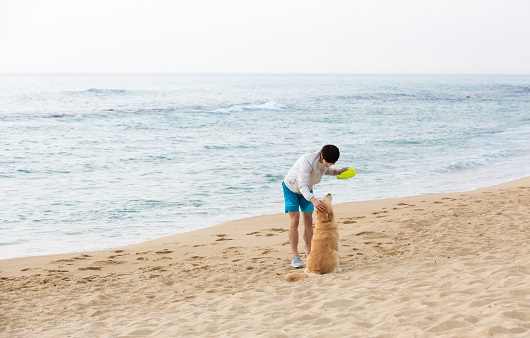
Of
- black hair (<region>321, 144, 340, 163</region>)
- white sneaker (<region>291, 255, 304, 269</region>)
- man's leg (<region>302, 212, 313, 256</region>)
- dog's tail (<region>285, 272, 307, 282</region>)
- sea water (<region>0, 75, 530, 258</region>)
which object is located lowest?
sea water (<region>0, 75, 530, 258</region>)

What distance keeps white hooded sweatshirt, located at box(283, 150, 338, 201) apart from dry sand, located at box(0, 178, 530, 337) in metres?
0.94

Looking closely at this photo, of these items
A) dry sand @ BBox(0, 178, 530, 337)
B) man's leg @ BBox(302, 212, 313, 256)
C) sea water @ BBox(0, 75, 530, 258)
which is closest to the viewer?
dry sand @ BBox(0, 178, 530, 337)

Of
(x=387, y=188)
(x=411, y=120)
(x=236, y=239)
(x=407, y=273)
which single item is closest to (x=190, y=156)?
(x=387, y=188)

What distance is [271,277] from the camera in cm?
626

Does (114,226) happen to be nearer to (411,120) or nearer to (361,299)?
(361,299)

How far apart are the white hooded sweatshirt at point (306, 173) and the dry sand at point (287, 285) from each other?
94 centimetres

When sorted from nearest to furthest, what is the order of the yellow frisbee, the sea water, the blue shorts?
the yellow frisbee, the blue shorts, the sea water

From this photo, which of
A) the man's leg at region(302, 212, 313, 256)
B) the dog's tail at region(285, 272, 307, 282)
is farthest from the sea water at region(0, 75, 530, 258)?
the dog's tail at region(285, 272, 307, 282)

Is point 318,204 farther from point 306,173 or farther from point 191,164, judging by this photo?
point 191,164

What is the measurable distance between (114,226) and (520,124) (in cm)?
2512

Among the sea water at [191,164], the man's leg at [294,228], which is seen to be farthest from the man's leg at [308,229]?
the sea water at [191,164]

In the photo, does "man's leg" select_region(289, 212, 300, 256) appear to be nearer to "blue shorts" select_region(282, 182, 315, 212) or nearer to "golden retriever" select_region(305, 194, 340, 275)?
"blue shorts" select_region(282, 182, 315, 212)

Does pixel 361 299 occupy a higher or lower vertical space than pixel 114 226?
higher

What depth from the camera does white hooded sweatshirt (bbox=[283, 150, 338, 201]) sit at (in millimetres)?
6000
